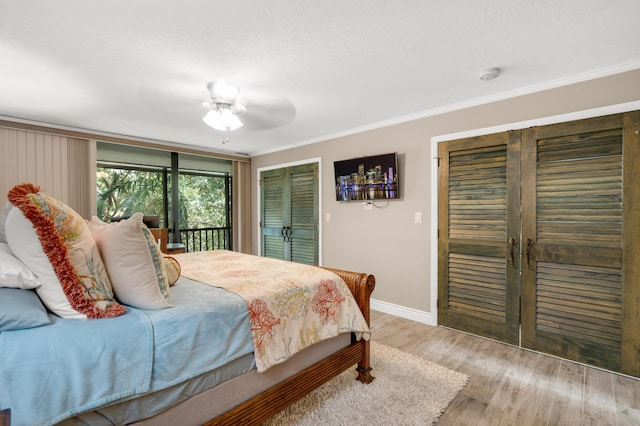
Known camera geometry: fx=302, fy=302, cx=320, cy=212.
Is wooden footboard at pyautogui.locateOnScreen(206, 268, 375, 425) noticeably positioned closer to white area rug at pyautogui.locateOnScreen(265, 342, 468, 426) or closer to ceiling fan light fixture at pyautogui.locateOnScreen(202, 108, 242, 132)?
white area rug at pyautogui.locateOnScreen(265, 342, 468, 426)

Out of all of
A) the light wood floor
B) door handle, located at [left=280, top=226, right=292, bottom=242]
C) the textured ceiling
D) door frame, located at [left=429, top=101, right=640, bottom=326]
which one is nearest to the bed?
the light wood floor

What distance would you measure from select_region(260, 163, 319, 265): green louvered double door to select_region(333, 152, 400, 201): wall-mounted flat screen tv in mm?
565

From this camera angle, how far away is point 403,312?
11.6ft

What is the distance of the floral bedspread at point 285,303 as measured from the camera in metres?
1.60

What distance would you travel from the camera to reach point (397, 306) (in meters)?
3.59

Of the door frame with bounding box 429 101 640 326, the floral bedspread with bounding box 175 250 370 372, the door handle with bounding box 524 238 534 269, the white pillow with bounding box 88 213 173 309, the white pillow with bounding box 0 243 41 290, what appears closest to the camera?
the white pillow with bounding box 0 243 41 290

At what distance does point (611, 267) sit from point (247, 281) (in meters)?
2.70

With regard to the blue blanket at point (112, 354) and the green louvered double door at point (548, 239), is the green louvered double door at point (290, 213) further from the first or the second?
the blue blanket at point (112, 354)

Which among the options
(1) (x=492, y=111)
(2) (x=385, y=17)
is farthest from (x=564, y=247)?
(2) (x=385, y=17)

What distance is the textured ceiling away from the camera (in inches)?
65.2

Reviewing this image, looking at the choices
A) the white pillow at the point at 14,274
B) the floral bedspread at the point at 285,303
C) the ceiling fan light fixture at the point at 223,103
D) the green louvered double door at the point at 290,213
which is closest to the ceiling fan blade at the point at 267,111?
the ceiling fan light fixture at the point at 223,103

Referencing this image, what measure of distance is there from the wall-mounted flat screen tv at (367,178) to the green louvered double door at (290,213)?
0.57 metres

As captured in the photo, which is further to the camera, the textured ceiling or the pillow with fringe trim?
the textured ceiling

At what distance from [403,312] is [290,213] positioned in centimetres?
228
